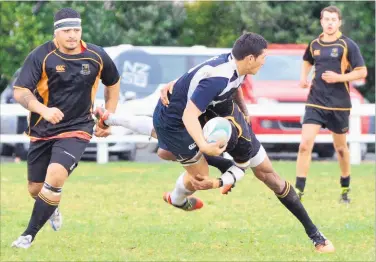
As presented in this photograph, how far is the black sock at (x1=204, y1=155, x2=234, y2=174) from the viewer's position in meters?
10.0

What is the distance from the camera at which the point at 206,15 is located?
28.0 meters

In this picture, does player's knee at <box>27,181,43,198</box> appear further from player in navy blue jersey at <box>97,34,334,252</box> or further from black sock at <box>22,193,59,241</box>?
player in navy blue jersey at <box>97,34,334,252</box>

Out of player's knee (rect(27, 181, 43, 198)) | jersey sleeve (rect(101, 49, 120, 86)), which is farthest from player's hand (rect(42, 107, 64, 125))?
player's knee (rect(27, 181, 43, 198))

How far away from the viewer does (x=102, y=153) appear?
20422 mm

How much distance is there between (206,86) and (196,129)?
0.35m

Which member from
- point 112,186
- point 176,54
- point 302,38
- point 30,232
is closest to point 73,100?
point 30,232

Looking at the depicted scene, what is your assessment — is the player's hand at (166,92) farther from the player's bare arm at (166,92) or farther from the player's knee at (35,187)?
the player's knee at (35,187)

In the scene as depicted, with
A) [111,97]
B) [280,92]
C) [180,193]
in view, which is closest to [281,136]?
[280,92]

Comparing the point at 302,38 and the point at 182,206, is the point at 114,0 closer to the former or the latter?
the point at 302,38

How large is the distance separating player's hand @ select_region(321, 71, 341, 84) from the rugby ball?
4324mm

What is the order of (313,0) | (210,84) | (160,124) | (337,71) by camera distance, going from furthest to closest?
(313,0) < (337,71) < (160,124) < (210,84)

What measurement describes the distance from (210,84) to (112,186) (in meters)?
7.04

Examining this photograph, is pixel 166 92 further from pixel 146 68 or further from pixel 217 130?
pixel 146 68

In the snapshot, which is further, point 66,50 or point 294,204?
point 66,50
